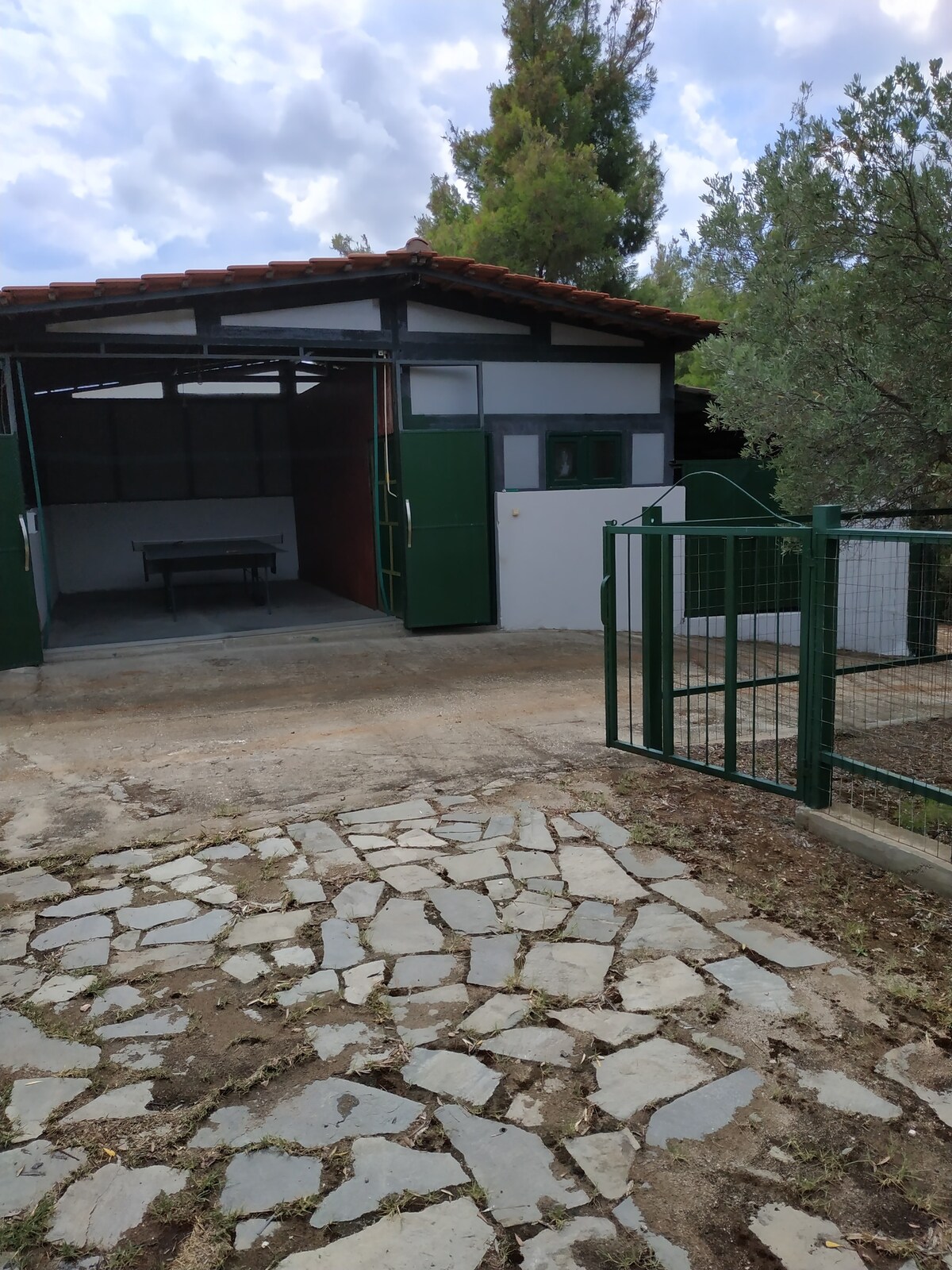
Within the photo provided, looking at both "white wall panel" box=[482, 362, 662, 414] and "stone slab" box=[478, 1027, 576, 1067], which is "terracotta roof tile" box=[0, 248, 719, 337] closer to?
"white wall panel" box=[482, 362, 662, 414]

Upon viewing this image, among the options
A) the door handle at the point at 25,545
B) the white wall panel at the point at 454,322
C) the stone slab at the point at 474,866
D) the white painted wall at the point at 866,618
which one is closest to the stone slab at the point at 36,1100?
the stone slab at the point at 474,866

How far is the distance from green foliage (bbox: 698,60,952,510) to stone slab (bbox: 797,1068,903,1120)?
3278 millimetres

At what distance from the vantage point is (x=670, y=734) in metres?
4.81

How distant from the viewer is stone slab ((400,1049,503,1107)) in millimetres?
2357

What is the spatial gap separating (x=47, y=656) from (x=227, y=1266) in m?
7.70

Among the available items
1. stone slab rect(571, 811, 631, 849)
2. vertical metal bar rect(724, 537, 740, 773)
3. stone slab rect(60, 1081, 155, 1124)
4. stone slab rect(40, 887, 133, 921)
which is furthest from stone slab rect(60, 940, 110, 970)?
vertical metal bar rect(724, 537, 740, 773)

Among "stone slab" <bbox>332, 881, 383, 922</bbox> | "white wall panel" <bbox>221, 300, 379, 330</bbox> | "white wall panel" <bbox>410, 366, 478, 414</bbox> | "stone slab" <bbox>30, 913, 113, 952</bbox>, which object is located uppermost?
"white wall panel" <bbox>221, 300, 379, 330</bbox>

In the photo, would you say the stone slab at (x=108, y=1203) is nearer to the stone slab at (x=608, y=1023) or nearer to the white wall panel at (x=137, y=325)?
the stone slab at (x=608, y=1023)

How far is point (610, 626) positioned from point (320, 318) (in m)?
5.47

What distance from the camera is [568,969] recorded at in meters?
2.95

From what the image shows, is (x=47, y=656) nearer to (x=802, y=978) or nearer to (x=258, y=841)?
(x=258, y=841)

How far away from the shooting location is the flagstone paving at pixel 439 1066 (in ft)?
6.40

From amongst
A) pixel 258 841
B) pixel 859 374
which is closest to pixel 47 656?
pixel 258 841

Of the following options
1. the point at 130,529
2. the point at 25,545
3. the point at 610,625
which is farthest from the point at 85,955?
the point at 130,529
